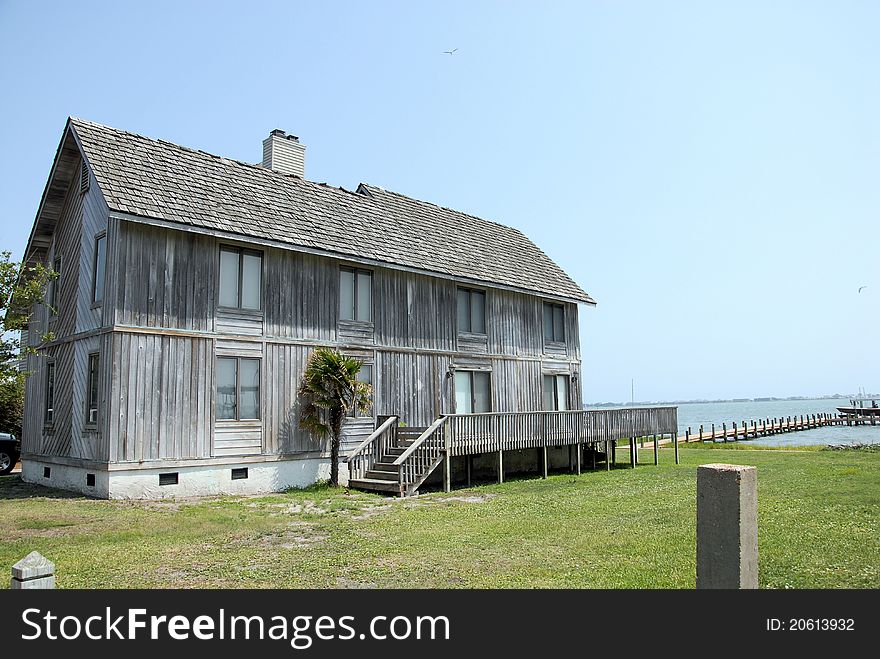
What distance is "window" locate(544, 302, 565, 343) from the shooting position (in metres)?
28.8

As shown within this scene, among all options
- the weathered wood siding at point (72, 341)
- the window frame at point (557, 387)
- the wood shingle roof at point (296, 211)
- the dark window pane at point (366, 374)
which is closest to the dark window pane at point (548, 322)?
the wood shingle roof at point (296, 211)

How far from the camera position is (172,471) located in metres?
17.5

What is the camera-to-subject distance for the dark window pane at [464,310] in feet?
82.9

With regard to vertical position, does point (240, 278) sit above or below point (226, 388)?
above

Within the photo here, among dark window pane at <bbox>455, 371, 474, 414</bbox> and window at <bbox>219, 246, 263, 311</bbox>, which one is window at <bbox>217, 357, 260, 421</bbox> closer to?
window at <bbox>219, 246, 263, 311</bbox>

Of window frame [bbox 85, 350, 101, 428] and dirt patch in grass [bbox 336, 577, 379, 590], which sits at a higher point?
window frame [bbox 85, 350, 101, 428]

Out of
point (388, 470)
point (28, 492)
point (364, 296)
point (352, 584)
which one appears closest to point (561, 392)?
point (364, 296)

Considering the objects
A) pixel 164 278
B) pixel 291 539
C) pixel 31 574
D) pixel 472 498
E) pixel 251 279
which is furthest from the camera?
pixel 251 279

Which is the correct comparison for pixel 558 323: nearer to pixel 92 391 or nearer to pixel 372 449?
pixel 372 449

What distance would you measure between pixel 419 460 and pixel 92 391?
8445mm

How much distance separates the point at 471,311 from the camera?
84.2ft

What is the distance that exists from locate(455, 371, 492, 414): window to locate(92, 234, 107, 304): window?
449 inches

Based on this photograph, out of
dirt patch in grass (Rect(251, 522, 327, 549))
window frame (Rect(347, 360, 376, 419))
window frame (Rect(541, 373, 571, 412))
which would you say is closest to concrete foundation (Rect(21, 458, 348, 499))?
window frame (Rect(347, 360, 376, 419))

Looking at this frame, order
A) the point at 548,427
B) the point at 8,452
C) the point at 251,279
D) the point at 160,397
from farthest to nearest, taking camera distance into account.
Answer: the point at 8,452
the point at 548,427
the point at 251,279
the point at 160,397
